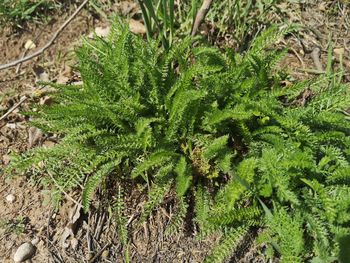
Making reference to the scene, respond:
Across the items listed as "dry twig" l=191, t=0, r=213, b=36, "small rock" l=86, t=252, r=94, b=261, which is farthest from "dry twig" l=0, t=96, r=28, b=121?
"dry twig" l=191, t=0, r=213, b=36

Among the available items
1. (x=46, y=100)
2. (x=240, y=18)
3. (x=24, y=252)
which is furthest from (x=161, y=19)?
(x=24, y=252)

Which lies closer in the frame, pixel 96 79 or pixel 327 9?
pixel 96 79

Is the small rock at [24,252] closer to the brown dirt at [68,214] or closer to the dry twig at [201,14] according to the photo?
the brown dirt at [68,214]

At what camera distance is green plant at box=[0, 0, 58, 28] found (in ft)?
9.99

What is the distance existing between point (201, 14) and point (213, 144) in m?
0.82

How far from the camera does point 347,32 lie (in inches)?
120

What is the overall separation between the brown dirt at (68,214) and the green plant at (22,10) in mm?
180

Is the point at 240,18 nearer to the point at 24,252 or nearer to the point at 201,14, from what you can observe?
the point at 201,14

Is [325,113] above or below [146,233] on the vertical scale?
above

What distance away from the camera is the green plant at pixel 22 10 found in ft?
9.99

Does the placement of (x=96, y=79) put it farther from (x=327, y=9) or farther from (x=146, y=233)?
(x=327, y=9)

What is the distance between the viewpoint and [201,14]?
2607mm

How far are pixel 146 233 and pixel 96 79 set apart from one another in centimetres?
80

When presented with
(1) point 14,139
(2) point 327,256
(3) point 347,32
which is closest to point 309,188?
(2) point 327,256
